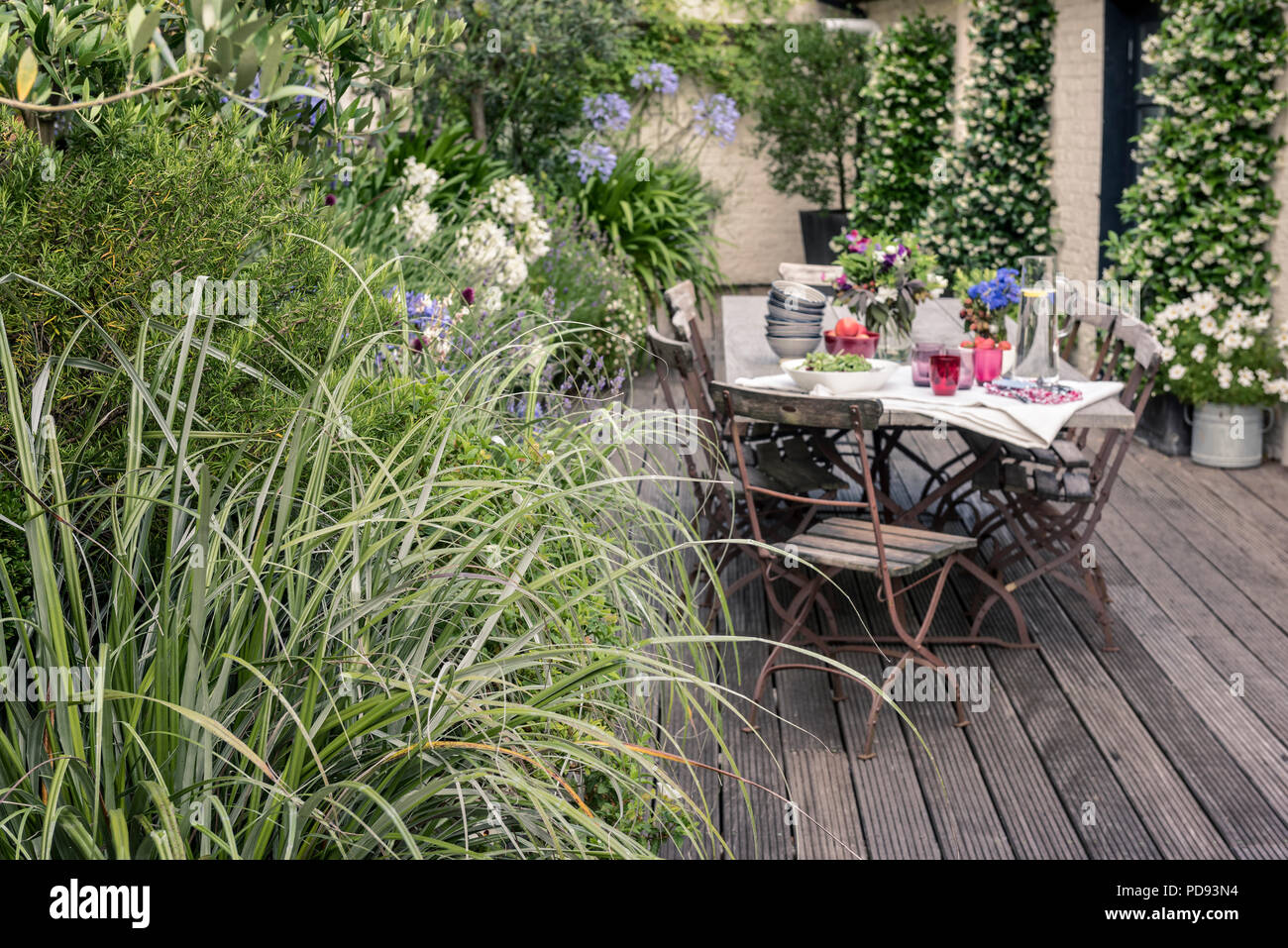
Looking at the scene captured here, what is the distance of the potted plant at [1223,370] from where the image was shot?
19.4ft

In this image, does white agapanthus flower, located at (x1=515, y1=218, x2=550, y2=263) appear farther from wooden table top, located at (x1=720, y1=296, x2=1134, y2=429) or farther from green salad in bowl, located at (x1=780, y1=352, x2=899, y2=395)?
green salad in bowl, located at (x1=780, y1=352, x2=899, y2=395)

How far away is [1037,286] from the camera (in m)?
Result: 4.26

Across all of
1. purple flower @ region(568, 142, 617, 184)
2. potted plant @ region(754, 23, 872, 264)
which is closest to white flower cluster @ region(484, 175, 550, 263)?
purple flower @ region(568, 142, 617, 184)

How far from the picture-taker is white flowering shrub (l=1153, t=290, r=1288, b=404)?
5.89 metres

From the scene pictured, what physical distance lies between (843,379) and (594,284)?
3.87m

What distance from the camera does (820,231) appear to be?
12453 millimetres

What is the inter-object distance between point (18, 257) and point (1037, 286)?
10.6ft

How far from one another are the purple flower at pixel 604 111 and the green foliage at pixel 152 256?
6.57m

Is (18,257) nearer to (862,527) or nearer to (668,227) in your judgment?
(862,527)

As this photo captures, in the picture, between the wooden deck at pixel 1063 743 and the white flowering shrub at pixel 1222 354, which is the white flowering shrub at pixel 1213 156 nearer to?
the white flowering shrub at pixel 1222 354

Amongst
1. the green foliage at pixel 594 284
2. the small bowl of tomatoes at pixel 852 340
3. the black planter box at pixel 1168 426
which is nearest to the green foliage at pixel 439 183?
the green foliage at pixel 594 284

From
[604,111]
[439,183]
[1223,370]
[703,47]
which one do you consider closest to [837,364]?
[1223,370]
